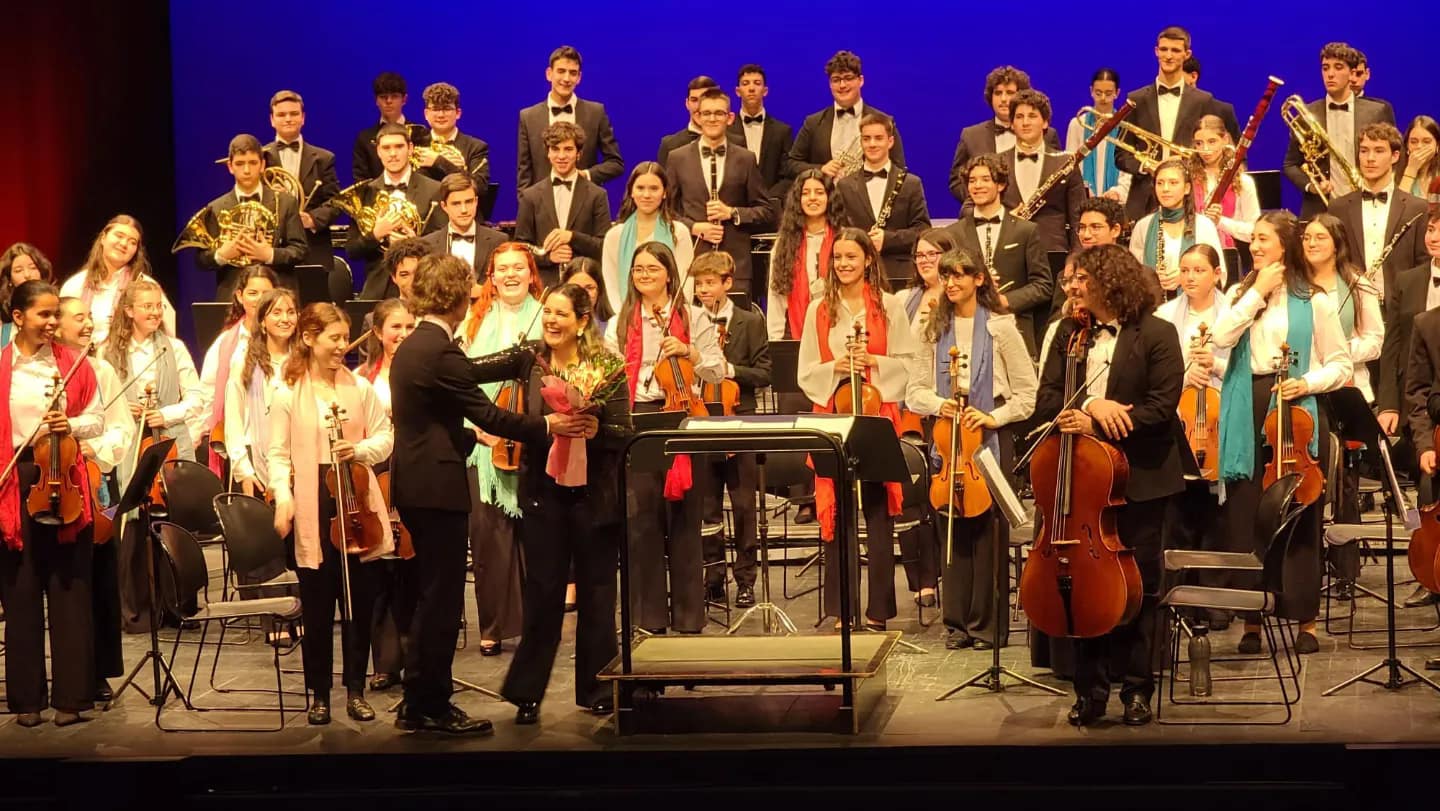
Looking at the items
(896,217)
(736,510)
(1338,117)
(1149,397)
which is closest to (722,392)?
(736,510)

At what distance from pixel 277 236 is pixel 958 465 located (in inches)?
151

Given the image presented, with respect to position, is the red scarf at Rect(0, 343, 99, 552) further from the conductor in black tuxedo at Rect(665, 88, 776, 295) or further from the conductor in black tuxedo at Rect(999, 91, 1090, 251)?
the conductor in black tuxedo at Rect(999, 91, 1090, 251)

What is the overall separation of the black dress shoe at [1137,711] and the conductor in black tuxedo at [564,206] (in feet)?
12.3

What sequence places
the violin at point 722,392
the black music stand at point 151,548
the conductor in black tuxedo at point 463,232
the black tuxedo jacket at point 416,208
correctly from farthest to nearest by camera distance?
the black tuxedo jacket at point 416,208 → the conductor in black tuxedo at point 463,232 → the violin at point 722,392 → the black music stand at point 151,548

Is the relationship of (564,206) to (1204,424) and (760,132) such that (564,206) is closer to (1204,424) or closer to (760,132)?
(760,132)

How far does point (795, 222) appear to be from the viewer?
768 cm

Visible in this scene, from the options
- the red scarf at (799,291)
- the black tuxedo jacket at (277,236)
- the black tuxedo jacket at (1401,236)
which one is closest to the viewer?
the red scarf at (799,291)

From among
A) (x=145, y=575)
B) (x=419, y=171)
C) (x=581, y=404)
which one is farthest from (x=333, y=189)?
(x=581, y=404)

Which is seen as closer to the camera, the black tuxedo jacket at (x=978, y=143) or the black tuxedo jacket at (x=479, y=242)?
the black tuxedo jacket at (x=479, y=242)

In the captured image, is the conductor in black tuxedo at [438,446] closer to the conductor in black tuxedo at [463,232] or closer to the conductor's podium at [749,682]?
the conductor's podium at [749,682]

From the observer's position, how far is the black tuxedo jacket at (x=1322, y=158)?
29.0 feet

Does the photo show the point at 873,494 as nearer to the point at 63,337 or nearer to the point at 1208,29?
the point at 63,337

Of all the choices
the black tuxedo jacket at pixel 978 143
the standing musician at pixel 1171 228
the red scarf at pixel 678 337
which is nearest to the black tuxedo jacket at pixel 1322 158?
the black tuxedo jacket at pixel 978 143

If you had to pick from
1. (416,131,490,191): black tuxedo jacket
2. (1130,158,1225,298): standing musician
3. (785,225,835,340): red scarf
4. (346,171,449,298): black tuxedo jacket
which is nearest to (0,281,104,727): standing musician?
(346,171,449,298): black tuxedo jacket
